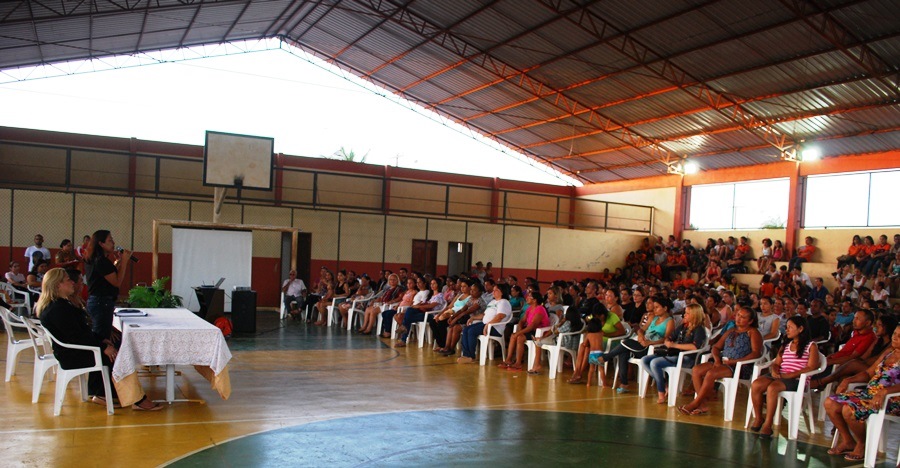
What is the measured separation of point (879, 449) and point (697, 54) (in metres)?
12.1

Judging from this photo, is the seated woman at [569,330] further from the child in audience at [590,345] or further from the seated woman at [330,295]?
the seated woman at [330,295]

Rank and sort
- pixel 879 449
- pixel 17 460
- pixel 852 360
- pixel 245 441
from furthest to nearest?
pixel 852 360 < pixel 879 449 < pixel 245 441 < pixel 17 460

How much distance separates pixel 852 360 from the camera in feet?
21.4

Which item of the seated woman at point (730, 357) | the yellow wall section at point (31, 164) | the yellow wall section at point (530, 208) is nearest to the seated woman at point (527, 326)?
the seated woman at point (730, 357)

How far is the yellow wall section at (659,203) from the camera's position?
23.8 m

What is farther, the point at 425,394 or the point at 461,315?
the point at 461,315

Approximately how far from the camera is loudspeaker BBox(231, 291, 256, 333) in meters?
12.5

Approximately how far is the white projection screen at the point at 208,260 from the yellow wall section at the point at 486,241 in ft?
26.6

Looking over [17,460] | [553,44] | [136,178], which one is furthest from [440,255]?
[17,460]

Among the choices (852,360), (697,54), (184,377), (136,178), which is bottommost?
(184,377)

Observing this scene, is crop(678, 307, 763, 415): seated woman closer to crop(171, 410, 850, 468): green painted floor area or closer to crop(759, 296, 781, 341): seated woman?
crop(171, 410, 850, 468): green painted floor area

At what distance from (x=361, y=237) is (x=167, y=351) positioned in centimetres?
1397

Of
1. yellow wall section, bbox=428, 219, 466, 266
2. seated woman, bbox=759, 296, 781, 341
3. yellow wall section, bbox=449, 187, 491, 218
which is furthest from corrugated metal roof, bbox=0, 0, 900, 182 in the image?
seated woman, bbox=759, 296, 781, 341

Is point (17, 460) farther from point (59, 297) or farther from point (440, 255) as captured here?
point (440, 255)
